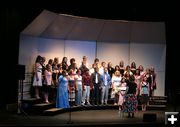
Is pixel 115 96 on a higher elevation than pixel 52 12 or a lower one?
lower

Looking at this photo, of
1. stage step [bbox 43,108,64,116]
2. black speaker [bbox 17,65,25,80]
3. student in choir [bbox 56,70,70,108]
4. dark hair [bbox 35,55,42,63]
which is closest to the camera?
black speaker [bbox 17,65,25,80]

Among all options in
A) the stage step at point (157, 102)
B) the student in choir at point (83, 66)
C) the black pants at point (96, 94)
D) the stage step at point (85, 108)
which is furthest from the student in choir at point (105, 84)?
the stage step at point (157, 102)

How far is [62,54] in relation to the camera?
16.0 m

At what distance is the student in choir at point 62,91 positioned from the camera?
1404 centimetres

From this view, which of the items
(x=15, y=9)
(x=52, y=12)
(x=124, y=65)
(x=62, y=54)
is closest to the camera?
(x=15, y=9)

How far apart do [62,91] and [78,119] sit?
1789 millimetres

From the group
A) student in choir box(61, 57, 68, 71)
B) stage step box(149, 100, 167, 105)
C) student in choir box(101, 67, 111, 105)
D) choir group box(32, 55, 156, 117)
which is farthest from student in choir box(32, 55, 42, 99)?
stage step box(149, 100, 167, 105)

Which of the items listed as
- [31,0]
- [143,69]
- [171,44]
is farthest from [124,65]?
[31,0]

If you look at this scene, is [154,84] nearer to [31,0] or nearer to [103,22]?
[103,22]

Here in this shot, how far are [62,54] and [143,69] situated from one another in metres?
3.39

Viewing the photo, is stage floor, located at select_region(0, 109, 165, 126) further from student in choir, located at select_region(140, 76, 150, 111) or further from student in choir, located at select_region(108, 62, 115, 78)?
student in choir, located at select_region(108, 62, 115, 78)

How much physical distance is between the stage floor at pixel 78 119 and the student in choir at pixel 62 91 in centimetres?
41

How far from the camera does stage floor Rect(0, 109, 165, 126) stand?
11.1 m

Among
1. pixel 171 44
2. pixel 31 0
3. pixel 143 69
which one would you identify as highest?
pixel 31 0
